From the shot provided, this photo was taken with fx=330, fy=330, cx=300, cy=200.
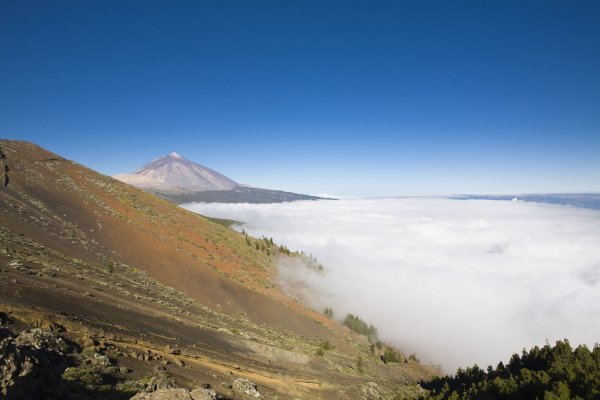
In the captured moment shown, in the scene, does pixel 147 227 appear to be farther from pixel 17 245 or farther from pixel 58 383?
pixel 58 383

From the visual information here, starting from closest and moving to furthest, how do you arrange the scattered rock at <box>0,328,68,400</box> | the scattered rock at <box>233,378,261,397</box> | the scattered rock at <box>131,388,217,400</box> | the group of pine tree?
the scattered rock at <box>0,328,68,400</box>
the scattered rock at <box>131,388,217,400</box>
the scattered rock at <box>233,378,261,397</box>
the group of pine tree

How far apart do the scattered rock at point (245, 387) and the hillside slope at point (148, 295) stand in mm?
674

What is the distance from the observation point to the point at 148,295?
3600 cm

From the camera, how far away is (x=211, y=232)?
86.6 metres

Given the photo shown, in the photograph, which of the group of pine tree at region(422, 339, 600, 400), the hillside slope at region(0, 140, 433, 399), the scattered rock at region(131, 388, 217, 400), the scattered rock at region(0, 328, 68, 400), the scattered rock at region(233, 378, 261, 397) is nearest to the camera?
the scattered rock at region(0, 328, 68, 400)

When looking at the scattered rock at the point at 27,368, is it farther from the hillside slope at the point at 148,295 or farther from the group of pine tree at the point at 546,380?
the group of pine tree at the point at 546,380

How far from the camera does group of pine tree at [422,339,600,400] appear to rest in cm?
2408

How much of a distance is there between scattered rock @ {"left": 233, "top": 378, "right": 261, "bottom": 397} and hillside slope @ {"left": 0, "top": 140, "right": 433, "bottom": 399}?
2.21 ft

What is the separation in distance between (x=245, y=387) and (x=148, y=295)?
19.1 m

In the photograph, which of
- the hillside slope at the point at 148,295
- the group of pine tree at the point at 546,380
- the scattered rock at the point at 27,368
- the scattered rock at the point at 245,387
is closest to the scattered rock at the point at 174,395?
the hillside slope at the point at 148,295

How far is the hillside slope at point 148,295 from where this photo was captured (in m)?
20.3

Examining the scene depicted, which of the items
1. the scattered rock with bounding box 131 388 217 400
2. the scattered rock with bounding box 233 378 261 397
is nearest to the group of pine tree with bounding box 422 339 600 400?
the scattered rock with bounding box 233 378 261 397

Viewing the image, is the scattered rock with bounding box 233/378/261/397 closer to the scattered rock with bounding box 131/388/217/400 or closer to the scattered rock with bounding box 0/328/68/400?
the scattered rock with bounding box 131/388/217/400

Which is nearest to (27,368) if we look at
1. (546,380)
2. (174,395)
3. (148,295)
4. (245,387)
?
(174,395)
